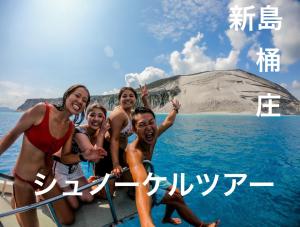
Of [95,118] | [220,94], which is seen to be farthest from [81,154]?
[220,94]

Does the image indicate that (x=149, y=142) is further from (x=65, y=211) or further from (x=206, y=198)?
(x=206, y=198)

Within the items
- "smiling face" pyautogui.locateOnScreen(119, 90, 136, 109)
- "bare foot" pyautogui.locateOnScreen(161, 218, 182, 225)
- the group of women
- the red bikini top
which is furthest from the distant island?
the red bikini top

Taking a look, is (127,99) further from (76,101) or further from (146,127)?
(76,101)

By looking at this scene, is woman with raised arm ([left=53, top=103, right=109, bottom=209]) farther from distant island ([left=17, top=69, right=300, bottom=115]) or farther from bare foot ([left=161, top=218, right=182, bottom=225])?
distant island ([left=17, top=69, right=300, bottom=115])

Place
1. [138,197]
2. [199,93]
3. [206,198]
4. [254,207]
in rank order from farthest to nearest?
[199,93]
[206,198]
[254,207]
[138,197]

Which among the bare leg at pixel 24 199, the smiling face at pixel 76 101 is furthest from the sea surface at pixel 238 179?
the smiling face at pixel 76 101

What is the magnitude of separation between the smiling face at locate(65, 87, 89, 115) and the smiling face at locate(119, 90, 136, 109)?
4.01 feet

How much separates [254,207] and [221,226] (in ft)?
8.13

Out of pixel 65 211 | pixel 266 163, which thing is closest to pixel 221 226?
pixel 65 211

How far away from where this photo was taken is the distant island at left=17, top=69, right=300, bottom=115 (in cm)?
14888

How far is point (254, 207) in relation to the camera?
9695mm

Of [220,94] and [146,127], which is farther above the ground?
[220,94]

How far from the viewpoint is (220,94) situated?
161 m

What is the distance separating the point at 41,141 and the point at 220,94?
165481mm
